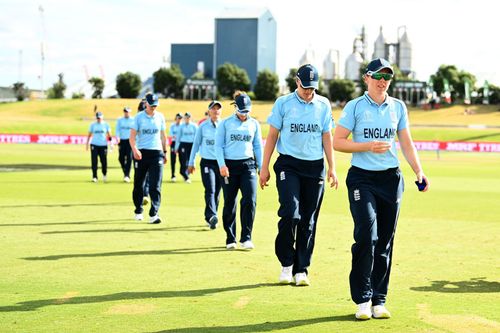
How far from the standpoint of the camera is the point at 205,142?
13.8 m

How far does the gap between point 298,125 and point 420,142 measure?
47.9 metres

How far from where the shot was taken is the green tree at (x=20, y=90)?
169 m

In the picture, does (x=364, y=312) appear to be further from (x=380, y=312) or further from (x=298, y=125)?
(x=298, y=125)

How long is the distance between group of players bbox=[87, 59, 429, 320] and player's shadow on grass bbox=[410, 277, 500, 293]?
131 cm

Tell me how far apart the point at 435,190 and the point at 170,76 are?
14215 centimetres

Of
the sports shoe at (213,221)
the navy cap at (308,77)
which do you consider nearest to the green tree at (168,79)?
the sports shoe at (213,221)

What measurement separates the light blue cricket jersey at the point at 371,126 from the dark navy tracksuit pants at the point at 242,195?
4031 mm

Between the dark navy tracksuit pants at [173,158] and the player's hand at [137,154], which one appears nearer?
the player's hand at [137,154]

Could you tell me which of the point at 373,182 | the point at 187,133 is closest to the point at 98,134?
the point at 187,133

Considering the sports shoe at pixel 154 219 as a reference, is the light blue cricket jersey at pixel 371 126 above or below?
above

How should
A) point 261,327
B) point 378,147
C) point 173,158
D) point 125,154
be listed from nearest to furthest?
point 261,327, point 378,147, point 125,154, point 173,158

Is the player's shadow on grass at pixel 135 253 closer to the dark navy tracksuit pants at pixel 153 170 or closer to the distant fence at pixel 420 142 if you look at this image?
the dark navy tracksuit pants at pixel 153 170

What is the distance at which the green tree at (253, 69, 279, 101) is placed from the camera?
5969 inches

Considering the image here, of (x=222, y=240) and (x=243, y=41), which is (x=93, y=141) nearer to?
(x=222, y=240)
